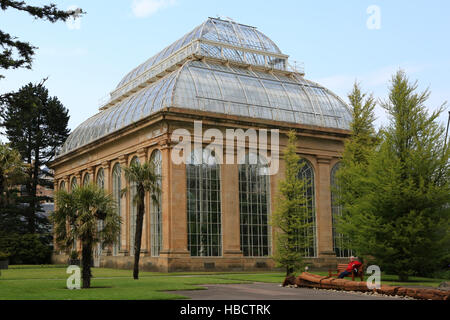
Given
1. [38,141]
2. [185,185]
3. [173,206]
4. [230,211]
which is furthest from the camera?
[38,141]

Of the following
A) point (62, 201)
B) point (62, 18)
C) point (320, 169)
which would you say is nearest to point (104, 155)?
point (320, 169)

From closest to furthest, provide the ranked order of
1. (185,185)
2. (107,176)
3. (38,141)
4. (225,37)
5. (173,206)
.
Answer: (173,206), (185,185), (107,176), (225,37), (38,141)

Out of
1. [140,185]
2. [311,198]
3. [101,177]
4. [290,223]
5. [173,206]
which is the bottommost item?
[290,223]

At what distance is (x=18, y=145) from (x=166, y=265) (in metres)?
41.6

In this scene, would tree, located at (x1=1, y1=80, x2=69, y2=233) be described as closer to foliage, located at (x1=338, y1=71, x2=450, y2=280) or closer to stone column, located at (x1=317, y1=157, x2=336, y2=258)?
stone column, located at (x1=317, y1=157, x2=336, y2=258)

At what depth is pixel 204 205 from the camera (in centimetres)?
4759

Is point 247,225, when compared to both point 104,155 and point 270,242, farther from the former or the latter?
point 104,155

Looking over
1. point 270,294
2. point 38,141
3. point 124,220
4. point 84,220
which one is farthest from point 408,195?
point 38,141

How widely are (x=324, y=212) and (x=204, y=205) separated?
12976 mm

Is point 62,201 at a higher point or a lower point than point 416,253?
higher

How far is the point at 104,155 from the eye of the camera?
57438 millimetres

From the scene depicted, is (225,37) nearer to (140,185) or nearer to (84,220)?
(140,185)

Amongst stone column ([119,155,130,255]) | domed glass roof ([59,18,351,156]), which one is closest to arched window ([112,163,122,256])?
stone column ([119,155,130,255])

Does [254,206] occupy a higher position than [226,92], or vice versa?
[226,92]
